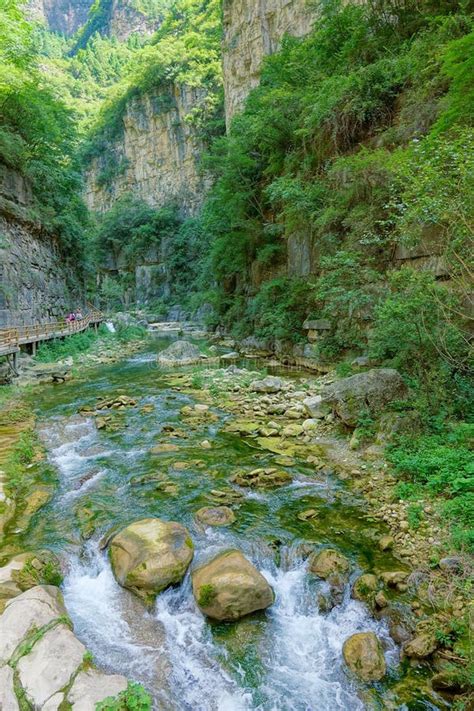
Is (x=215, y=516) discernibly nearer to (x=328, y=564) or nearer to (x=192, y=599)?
(x=192, y=599)

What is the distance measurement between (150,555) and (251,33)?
3044 centimetres

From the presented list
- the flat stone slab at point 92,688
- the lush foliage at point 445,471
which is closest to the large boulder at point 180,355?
the lush foliage at point 445,471

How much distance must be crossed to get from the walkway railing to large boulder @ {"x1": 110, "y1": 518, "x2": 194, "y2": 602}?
943 cm

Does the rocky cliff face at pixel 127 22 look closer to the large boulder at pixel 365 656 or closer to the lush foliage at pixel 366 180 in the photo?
the lush foliage at pixel 366 180

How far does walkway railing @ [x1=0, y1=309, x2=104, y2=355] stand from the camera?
41.4 ft

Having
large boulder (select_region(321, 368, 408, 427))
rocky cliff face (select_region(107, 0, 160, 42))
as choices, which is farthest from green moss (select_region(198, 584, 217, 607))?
rocky cliff face (select_region(107, 0, 160, 42))

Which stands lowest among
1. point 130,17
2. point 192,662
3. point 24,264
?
point 192,662

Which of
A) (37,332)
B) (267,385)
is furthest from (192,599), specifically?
(37,332)

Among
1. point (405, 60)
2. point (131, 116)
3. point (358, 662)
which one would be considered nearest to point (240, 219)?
point (405, 60)

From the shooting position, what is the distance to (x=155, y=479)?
19.4ft

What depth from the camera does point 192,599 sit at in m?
3.71

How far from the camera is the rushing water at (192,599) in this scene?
9.80 ft

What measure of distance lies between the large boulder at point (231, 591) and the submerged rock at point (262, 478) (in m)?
1.90

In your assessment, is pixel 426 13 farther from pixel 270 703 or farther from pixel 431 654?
pixel 270 703
